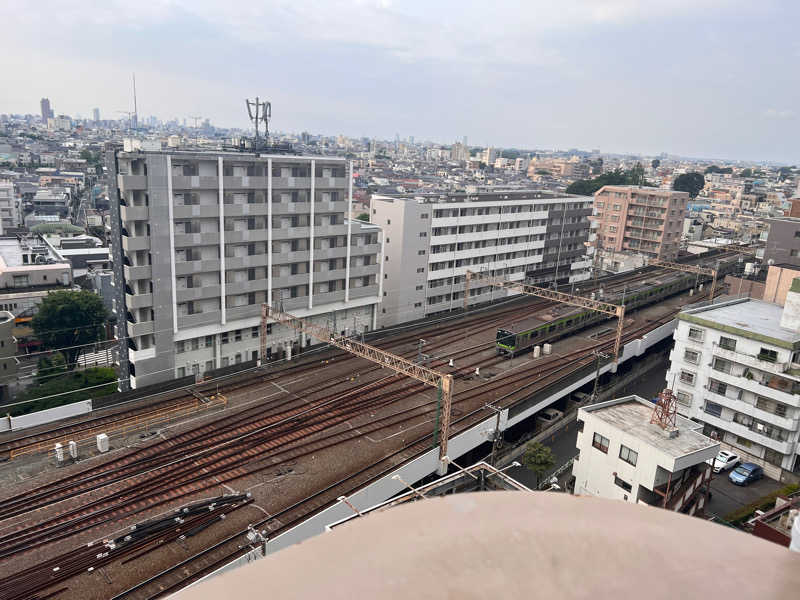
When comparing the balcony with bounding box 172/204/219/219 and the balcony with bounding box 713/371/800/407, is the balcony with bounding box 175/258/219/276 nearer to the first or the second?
the balcony with bounding box 172/204/219/219

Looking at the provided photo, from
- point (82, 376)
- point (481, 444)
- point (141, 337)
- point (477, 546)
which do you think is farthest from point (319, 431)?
point (477, 546)

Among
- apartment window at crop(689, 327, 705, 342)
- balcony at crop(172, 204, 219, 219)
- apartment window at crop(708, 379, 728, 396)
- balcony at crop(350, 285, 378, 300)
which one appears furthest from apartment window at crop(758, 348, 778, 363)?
balcony at crop(172, 204, 219, 219)

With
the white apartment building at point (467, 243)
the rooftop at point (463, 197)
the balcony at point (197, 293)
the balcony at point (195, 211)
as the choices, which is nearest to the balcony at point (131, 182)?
the balcony at point (195, 211)

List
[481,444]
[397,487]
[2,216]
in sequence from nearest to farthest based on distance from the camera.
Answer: [397,487] < [481,444] < [2,216]

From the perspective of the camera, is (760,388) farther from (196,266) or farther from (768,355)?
(196,266)

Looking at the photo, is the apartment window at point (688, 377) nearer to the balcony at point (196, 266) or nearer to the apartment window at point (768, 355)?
the apartment window at point (768, 355)

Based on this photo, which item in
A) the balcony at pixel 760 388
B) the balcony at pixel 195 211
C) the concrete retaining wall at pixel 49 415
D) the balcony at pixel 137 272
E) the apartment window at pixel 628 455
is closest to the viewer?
the apartment window at pixel 628 455

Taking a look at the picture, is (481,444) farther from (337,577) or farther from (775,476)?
(337,577)
